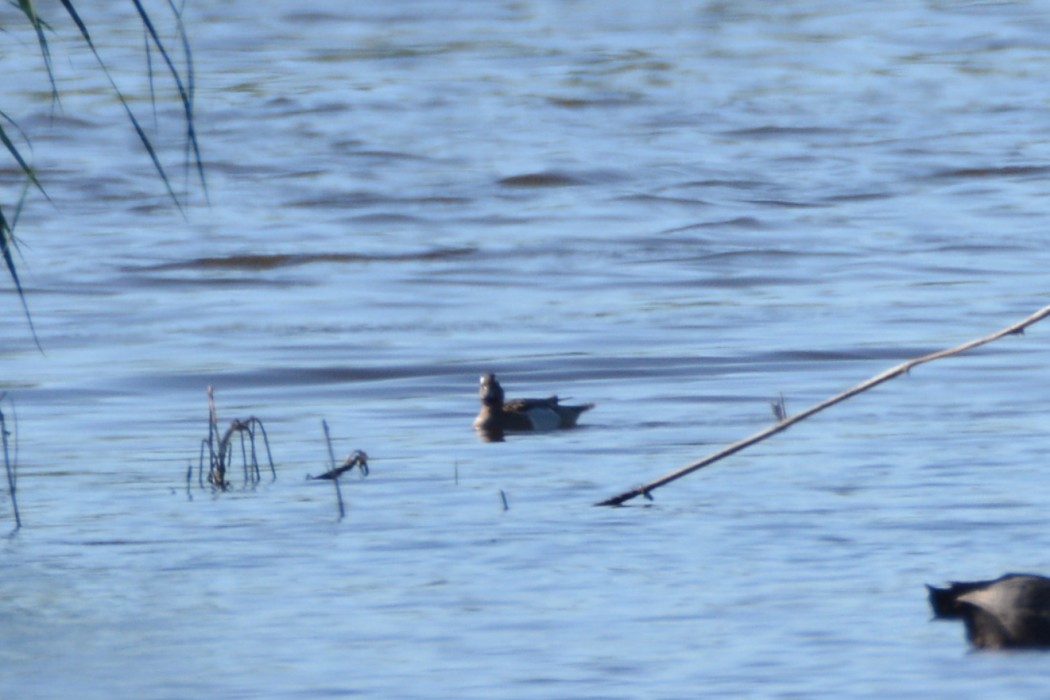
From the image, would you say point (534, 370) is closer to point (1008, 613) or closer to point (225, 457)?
point (225, 457)

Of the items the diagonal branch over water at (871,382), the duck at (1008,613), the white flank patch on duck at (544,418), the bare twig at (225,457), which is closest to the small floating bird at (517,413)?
the white flank patch on duck at (544,418)

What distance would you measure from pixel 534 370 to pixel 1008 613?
18.9ft

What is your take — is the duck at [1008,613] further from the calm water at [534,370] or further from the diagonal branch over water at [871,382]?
the diagonal branch over water at [871,382]

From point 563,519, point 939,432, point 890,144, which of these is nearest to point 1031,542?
point 563,519

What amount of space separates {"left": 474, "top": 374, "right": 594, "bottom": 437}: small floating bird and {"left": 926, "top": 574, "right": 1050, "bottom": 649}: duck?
333cm

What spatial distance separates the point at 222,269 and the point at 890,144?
801 cm

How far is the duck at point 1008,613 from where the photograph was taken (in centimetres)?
568

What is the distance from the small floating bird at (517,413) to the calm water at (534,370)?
0.10 metres

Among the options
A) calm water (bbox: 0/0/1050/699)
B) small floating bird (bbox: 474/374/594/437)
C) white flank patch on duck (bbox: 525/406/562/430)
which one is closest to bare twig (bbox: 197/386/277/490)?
calm water (bbox: 0/0/1050/699)

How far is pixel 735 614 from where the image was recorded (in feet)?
19.9

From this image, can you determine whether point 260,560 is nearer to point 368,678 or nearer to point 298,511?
point 298,511

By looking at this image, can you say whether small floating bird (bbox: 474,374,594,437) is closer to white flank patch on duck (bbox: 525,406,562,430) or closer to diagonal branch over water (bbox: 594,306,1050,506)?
white flank patch on duck (bbox: 525,406,562,430)

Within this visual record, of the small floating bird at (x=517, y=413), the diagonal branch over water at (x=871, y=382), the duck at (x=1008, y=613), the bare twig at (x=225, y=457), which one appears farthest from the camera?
the small floating bird at (x=517, y=413)

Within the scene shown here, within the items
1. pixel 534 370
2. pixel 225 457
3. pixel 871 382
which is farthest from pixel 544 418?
pixel 871 382
